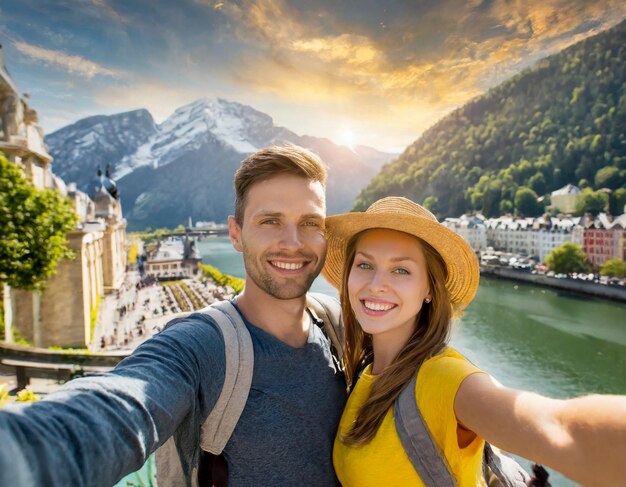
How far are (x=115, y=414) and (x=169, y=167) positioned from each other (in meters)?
186

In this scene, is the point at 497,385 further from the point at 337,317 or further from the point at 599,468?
the point at 337,317

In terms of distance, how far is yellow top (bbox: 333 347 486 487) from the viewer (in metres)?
1.25

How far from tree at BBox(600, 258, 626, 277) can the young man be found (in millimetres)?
38736

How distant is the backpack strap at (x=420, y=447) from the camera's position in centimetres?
128

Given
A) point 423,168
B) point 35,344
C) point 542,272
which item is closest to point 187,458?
point 35,344

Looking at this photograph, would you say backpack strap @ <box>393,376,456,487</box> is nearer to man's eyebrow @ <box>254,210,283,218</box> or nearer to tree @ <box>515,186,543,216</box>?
man's eyebrow @ <box>254,210,283,218</box>

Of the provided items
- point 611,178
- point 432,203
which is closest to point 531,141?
point 611,178

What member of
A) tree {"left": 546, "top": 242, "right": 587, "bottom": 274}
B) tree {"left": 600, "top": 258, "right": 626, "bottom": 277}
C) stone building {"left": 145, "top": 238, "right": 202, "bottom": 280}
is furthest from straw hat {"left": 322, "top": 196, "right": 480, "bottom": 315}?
stone building {"left": 145, "top": 238, "right": 202, "bottom": 280}

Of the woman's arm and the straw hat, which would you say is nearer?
the woman's arm

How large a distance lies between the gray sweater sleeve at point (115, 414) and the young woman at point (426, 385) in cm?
61

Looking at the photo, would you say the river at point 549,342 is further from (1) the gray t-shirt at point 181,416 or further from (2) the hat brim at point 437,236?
(1) the gray t-shirt at point 181,416

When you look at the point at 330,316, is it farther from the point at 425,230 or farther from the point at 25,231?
the point at 25,231

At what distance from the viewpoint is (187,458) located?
134 centimetres

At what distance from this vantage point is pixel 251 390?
57.0 inches
